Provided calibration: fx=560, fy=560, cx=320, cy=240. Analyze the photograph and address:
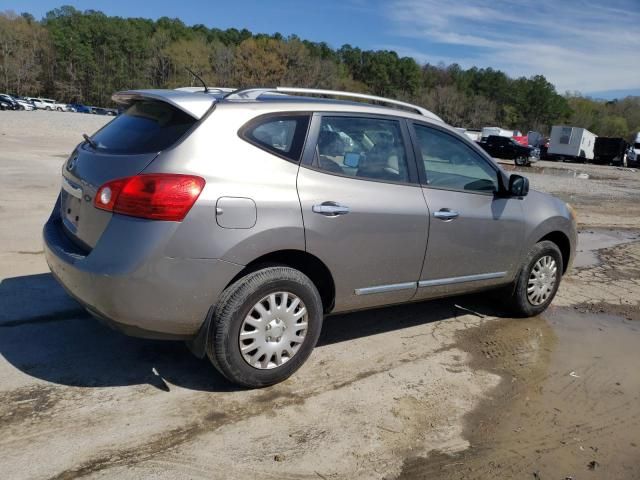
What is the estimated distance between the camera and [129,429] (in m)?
3.03

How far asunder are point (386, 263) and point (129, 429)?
1.94m

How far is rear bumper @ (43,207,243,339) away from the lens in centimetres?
300

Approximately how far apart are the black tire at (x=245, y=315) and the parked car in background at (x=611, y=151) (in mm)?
48185

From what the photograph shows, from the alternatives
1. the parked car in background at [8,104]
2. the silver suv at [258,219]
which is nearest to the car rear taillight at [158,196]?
the silver suv at [258,219]

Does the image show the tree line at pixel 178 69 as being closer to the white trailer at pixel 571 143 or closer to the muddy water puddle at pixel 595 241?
the white trailer at pixel 571 143

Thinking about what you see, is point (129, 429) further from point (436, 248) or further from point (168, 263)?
point (436, 248)

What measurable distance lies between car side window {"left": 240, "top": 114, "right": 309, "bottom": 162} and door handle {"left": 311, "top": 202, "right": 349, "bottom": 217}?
33 cm

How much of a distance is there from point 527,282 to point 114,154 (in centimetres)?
367

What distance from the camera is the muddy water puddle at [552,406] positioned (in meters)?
2.98

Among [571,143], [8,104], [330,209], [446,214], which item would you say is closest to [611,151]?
[571,143]

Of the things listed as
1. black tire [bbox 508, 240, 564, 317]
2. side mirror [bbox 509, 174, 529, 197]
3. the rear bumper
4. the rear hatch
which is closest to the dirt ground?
black tire [bbox 508, 240, 564, 317]

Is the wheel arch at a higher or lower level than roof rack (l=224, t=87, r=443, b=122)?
lower

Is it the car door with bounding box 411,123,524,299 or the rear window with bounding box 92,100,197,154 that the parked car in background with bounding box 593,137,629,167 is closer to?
the car door with bounding box 411,123,524,299

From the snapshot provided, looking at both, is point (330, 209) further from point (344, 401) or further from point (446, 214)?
point (344, 401)
